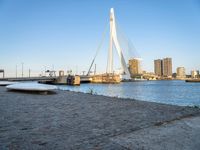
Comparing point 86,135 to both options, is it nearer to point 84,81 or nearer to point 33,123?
point 33,123

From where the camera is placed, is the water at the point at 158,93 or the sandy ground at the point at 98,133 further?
the water at the point at 158,93

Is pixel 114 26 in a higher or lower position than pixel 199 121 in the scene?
higher

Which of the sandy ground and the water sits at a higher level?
the sandy ground

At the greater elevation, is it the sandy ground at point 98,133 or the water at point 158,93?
the sandy ground at point 98,133

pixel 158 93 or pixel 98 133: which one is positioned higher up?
pixel 98 133

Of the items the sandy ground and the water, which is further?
the water

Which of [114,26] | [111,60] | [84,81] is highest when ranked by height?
[114,26]

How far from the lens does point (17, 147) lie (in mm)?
3260

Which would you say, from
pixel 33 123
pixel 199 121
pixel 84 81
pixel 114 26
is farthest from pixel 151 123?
pixel 84 81

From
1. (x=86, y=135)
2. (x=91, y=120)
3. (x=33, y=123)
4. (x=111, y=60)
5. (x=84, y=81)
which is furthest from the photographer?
(x=84, y=81)

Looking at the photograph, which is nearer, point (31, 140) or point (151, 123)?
point (31, 140)

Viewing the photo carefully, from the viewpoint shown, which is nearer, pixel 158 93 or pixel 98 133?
pixel 98 133

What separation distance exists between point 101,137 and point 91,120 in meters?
1.45

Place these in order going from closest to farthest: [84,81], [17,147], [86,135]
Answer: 1. [17,147]
2. [86,135]
3. [84,81]
